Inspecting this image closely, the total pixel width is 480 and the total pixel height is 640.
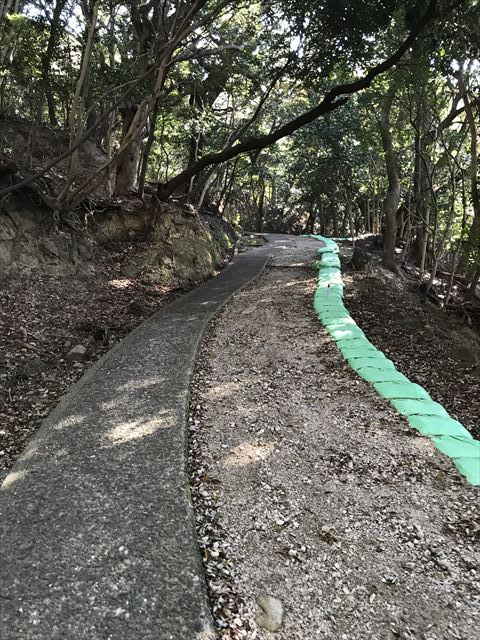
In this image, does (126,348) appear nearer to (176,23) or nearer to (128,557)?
(128,557)

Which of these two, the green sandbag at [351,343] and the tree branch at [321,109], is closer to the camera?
the green sandbag at [351,343]

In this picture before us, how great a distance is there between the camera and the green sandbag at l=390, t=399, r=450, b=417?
3654 millimetres

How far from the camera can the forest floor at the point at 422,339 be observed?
4746 mm

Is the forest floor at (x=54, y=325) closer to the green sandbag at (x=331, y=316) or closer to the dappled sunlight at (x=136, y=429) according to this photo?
the dappled sunlight at (x=136, y=429)

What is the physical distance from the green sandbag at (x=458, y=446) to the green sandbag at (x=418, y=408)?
1.09 feet

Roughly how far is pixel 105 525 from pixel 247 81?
10.8 metres

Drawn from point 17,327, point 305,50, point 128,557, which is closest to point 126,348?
point 17,327

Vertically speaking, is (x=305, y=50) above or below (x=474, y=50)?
above

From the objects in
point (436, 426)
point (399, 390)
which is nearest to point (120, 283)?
point (399, 390)

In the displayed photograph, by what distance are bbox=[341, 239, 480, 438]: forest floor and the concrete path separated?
2.70 metres

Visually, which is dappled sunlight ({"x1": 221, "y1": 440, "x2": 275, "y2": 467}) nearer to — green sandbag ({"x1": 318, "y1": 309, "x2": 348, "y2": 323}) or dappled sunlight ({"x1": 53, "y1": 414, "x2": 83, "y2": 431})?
dappled sunlight ({"x1": 53, "y1": 414, "x2": 83, "y2": 431})

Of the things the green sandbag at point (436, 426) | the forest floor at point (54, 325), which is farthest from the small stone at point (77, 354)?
the green sandbag at point (436, 426)

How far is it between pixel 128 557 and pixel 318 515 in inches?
42.9

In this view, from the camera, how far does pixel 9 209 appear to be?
6.18 meters
